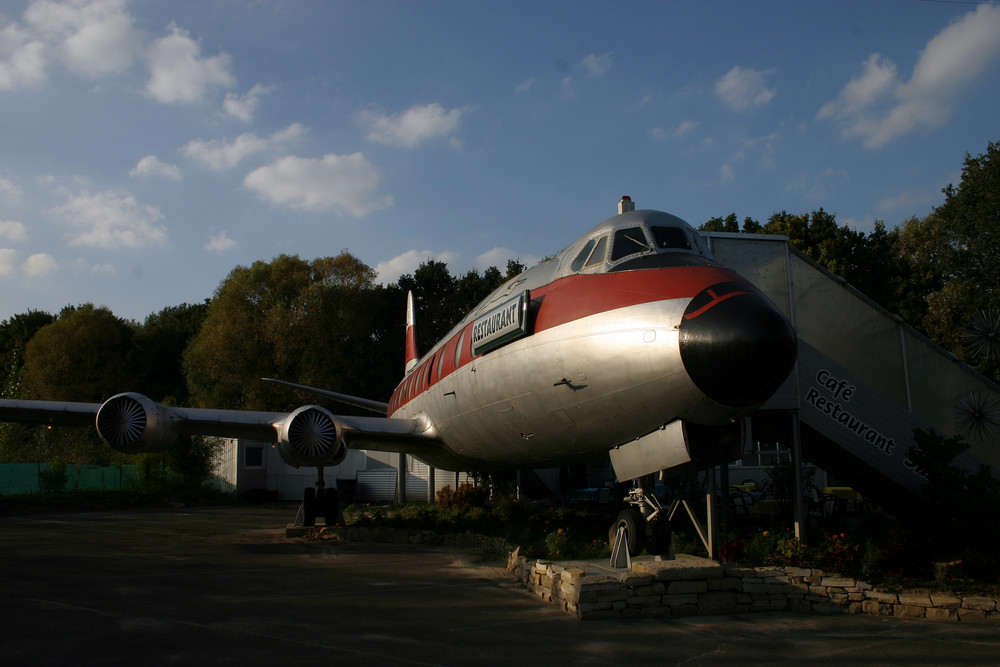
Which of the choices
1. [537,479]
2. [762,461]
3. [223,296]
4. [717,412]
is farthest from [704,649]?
[223,296]

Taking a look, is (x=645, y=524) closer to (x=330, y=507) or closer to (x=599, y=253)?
(x=599, y=253)

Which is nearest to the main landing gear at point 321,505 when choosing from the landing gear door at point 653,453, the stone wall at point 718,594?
the stone wall at point 718,594

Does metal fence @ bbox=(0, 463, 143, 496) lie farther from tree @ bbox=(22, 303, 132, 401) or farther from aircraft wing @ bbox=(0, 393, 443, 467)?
aircraft wing @ bbox=(0, 393, 443, 467)

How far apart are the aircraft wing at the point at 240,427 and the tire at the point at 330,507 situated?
288cm

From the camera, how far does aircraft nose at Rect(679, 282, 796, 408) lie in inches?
233

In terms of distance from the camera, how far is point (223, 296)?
41.1 metres

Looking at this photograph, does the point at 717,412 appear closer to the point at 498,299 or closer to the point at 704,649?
the point at 704,649

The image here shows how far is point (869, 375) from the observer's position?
38.7 ft

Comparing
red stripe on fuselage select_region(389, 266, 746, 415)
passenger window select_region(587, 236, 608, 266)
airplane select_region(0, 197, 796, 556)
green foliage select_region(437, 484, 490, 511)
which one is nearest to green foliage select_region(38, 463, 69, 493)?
green foliage select_region(437, 484, 490, 511)

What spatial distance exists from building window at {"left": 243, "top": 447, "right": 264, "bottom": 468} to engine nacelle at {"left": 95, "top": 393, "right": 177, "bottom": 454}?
24799mm

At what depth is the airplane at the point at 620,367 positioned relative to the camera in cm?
615

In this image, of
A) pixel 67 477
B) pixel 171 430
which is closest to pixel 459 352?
pixel 171 430

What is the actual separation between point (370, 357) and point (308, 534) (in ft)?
86.3

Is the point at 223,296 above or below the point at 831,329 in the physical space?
above
